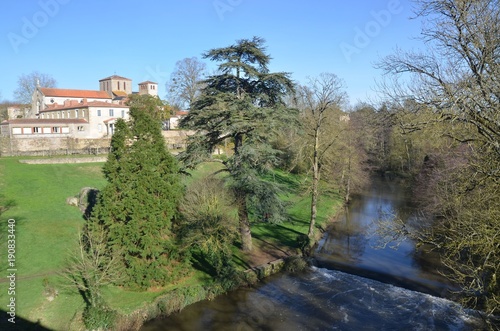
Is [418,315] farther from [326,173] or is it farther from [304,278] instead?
[326,173]

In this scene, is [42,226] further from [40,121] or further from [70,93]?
[70,93]

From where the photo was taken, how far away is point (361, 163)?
1458 inches

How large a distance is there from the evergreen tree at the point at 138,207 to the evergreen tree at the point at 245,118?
10.2 ft

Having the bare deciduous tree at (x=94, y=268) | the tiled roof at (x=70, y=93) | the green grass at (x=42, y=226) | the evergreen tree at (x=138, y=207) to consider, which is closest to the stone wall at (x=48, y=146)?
the green grass at (x=42, y=226)

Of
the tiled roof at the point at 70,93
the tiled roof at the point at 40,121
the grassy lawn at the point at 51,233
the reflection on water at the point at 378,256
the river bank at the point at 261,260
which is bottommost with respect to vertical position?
the reflection on water at the point at 378,256

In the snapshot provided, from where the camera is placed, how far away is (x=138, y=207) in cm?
1492

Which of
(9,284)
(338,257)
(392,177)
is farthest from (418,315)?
(392,177)

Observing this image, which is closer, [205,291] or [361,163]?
[205,291]

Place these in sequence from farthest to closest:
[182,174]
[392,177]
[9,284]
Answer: [392,177] → [182,174] → [9,284]

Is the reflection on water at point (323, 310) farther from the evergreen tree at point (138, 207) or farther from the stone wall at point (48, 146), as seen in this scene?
the stone wall at point (48, 146)

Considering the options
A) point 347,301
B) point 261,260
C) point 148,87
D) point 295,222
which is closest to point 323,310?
point 347,301

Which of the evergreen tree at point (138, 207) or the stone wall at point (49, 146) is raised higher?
the stone wall at point (49, 146)

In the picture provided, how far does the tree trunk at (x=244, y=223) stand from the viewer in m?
18.9

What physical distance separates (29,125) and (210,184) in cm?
3335
